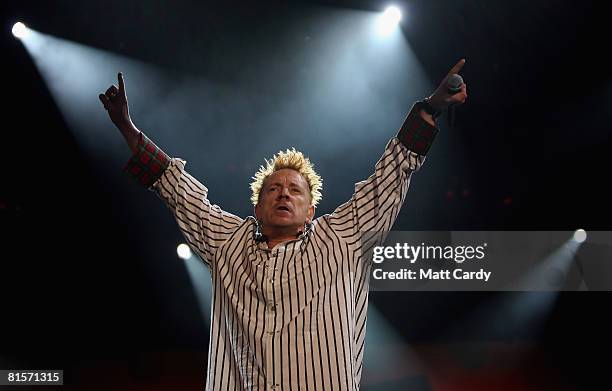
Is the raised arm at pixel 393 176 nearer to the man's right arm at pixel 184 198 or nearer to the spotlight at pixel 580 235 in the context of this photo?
the man's right arm at pixel 184 198

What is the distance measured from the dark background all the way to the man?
2860 mm

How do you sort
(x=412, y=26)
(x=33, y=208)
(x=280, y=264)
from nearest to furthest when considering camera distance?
(x=280, y=264) < (x=412, y=26) < (x=33, y=208)

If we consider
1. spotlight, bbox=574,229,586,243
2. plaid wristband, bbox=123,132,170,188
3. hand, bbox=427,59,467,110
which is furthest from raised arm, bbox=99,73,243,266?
spotlight, bbox=574,229,586,243

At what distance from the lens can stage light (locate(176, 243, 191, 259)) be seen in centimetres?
490

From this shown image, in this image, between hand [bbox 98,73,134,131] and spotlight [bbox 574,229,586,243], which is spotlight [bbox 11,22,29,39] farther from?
spotlight [bbox 574,229,586,243]

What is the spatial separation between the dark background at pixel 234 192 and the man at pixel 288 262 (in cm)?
286

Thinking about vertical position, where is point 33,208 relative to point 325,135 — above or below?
below

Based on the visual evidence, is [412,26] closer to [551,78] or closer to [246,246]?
[551,78]

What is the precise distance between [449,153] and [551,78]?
1.00 meters

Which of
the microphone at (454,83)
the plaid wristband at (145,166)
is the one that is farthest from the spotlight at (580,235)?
the plaid wristband at (145,166)

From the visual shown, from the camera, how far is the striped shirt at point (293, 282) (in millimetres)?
1544

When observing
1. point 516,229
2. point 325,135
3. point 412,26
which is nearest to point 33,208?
point 325,135

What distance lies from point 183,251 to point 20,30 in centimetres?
217

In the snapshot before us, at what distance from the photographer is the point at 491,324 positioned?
5.05 meters
